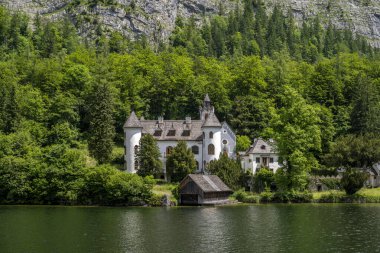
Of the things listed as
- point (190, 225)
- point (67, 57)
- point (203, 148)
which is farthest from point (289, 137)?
point (67, 57)

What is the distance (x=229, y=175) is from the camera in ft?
264

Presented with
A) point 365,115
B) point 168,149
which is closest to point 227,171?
point 168,149

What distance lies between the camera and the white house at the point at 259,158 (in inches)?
3460

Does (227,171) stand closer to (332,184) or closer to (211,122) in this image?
(211,122)

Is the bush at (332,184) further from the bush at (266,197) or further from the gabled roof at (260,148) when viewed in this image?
the bush at (266,197)

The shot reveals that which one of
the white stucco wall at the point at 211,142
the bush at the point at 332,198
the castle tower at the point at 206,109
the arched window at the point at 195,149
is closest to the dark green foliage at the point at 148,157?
the arched window at the point at 195,149

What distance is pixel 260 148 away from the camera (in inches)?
3477

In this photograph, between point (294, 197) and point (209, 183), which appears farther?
point (294, 197)

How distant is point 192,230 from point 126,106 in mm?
55860

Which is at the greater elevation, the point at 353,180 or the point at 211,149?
the point at 211,149

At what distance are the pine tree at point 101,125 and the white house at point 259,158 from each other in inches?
798

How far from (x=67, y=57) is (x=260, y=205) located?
6025cm

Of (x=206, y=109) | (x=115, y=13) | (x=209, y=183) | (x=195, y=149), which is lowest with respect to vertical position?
(x=209, y=183)

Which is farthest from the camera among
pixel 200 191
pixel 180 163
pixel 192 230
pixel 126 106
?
pixel 126 106
